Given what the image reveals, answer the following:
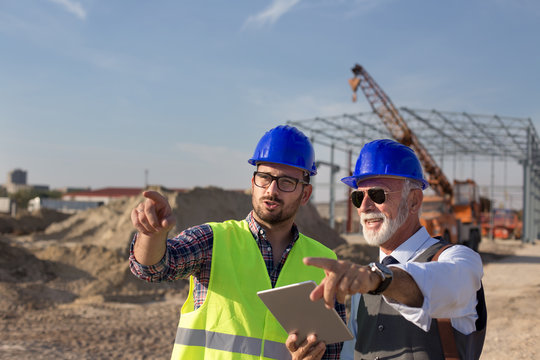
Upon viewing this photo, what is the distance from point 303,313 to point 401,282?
0.41 m

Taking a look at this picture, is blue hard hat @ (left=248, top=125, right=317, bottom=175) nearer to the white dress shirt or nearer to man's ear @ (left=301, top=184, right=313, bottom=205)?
man's ear @ (left=301, top=184, right=313, bottom=205)

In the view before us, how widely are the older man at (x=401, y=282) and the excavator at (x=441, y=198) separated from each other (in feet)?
41.2

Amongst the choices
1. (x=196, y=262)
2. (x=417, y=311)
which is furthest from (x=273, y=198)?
(x=417, y=311)

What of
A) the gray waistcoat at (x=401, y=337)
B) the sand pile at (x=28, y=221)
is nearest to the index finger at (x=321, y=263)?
the gray waistcoat at (x=401, y=337)

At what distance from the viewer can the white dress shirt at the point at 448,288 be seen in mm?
1369

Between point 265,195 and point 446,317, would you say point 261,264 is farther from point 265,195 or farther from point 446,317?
point 446,317

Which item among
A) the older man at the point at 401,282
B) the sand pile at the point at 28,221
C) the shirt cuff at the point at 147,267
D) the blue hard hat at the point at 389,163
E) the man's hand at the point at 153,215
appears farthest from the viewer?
the sand pile at the point at 28,221

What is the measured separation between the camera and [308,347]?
176cm

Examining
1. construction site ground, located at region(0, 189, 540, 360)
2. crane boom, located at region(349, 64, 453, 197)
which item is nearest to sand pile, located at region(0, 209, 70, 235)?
construction site ground, located at region(0, 189, 540, 360)

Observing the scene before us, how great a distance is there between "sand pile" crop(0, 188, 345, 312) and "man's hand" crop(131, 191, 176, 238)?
29.0 ft

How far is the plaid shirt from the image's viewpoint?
189 cm

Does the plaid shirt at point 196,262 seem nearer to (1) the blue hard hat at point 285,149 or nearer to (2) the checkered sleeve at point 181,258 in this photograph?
(2) the checkered sleeve at point 181,258

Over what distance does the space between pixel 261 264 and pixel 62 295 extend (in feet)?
31.6

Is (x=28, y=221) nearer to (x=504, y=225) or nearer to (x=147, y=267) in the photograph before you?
(x=147, y=267)
